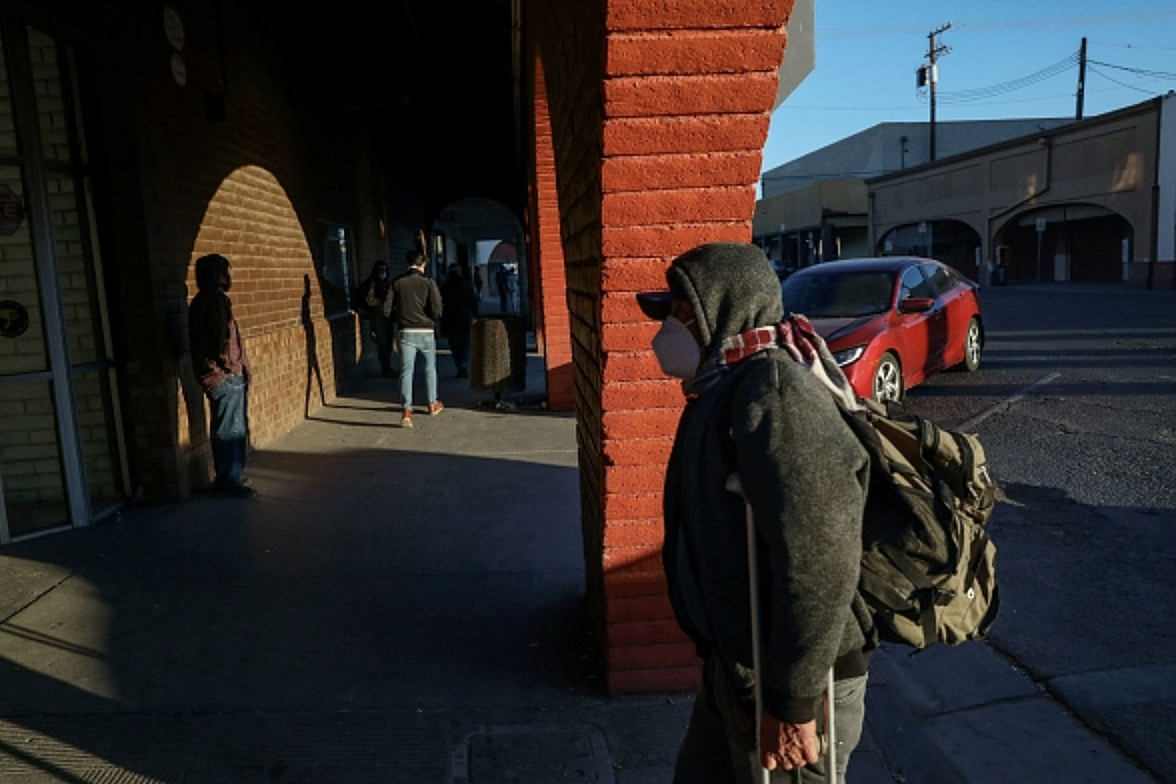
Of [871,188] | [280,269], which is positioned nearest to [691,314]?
[280,269]

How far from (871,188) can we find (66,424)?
46.4 metres

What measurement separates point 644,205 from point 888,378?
22.4 ft

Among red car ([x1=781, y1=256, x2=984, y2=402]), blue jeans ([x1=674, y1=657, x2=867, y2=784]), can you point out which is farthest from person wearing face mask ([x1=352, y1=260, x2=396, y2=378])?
blue jeans ([x1=674, y1=657, x2=867, y2=784])

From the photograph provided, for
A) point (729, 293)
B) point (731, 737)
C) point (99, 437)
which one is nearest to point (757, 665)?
point (731, 737)

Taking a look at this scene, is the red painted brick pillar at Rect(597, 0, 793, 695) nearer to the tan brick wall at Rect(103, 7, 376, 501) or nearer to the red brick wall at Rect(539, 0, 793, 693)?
the red brick wall at Rect(539, 0, 793, 693)

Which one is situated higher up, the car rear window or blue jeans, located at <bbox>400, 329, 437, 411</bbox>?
the car rear window

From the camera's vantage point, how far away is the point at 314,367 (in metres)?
10.1

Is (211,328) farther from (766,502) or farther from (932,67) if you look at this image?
(932,67)

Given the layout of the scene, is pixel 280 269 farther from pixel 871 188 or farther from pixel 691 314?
pixel 871 188

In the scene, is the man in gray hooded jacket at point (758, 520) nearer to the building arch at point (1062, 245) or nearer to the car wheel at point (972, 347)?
the car wheel at point (972, 347)

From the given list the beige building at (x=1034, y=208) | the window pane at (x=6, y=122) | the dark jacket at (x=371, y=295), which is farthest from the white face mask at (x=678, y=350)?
the beige building at (x=1034, y=208)

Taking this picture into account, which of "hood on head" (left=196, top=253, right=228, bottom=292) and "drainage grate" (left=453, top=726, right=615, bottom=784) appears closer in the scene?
"drainage grate" (left=453, top=726, right=615, bottom=784)

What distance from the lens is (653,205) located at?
115 inches

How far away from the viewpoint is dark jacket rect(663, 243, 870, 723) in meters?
1.63
